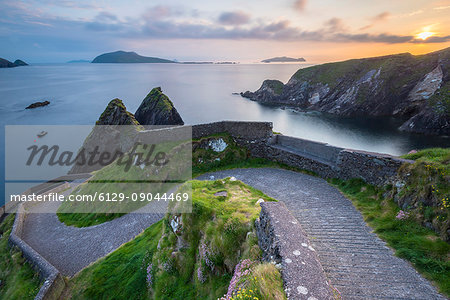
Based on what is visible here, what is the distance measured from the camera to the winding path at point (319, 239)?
6000 millimetres

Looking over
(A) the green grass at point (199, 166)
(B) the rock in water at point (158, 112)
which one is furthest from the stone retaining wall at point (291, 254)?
(B) the rock in water at point (158, 112)

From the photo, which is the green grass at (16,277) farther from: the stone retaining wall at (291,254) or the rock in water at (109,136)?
the rock in water at (109,136)

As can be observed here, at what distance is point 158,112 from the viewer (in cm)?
5341

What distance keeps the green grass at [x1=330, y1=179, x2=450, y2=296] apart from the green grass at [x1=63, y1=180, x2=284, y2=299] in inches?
181

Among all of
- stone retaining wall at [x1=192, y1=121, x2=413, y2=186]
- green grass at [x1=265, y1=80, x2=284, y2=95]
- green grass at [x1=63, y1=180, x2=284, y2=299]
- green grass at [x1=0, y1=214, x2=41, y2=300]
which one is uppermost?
green grass at [x1=265, y1=80, x2=284, y2=95]

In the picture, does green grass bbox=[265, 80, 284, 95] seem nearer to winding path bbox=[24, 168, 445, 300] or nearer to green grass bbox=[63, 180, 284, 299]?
winding path bbox=[24, 168, 445, 300]

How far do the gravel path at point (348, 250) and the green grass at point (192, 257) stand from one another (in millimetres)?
2288

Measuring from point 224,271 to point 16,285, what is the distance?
17158 mm

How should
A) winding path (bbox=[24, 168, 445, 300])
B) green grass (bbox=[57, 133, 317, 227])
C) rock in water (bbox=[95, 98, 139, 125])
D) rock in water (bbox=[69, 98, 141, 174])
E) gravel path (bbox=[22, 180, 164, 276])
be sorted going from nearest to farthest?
winding path (bbox=[24, 168, 445, 300])
gravel path (bbox=[22, 180, 164, 276])
green grass (bbox=[57, 133, 317, 227])
rock in water (bbox=[69, 98, 141, 174])
rock in water (bbox=[95, 98, 139, 125])

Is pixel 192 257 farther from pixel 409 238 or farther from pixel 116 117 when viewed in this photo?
pixel 116 117

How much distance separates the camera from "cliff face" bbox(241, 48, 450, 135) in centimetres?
4888

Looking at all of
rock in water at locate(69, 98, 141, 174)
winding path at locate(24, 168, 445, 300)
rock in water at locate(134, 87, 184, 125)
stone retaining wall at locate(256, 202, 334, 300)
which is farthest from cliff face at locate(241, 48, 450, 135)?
rock in water at locate(69, 98, 141, 174)

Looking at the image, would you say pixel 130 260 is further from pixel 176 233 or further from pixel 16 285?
pixel 16 285

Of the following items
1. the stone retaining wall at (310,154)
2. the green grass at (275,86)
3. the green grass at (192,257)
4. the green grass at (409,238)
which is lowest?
the green grass at (192,257)
